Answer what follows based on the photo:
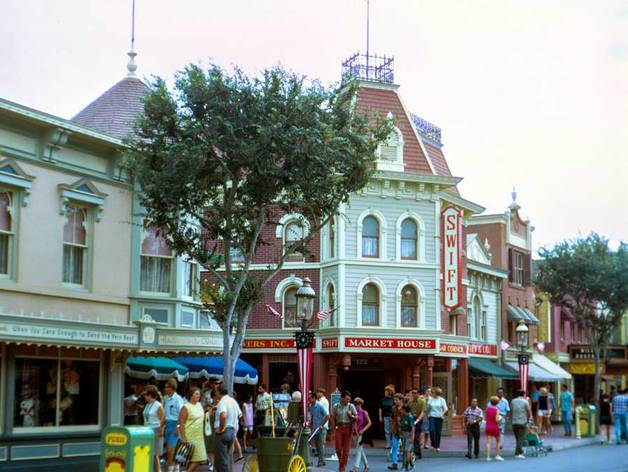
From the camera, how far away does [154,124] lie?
72.1 ft

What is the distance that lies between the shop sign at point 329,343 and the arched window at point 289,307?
→ 1.47m

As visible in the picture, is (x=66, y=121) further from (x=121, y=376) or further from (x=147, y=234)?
(x=121, y=376)

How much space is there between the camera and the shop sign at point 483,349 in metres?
43.0

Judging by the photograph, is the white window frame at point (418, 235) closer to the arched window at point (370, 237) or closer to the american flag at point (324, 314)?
the arched window at point (370, 237)

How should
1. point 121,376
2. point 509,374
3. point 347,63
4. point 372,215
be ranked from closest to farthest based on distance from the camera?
1. point 121,376
2. point 372,215
3. point 347,63
4. point 509,374

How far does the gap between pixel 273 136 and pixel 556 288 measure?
86.2 ft

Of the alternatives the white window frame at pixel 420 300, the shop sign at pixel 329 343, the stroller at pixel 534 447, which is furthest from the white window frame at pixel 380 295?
the stroller at pixel 534 447

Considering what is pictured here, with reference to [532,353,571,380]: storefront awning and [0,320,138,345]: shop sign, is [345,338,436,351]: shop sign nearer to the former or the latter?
[532,353,571,380]: storefront awning

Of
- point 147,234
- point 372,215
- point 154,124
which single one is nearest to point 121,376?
point 147,234

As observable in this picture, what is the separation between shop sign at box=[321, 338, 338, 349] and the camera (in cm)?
3597

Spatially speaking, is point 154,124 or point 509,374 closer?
point 154,124

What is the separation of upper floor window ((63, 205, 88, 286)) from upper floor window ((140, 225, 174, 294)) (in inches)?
73.9

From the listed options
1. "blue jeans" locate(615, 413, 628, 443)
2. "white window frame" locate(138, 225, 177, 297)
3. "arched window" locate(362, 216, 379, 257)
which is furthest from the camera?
"arched window" locate(362, 216, 379, 257)

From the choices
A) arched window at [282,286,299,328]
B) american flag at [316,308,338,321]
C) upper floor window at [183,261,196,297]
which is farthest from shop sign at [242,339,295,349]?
upper floor window at [183,261,196,297]
